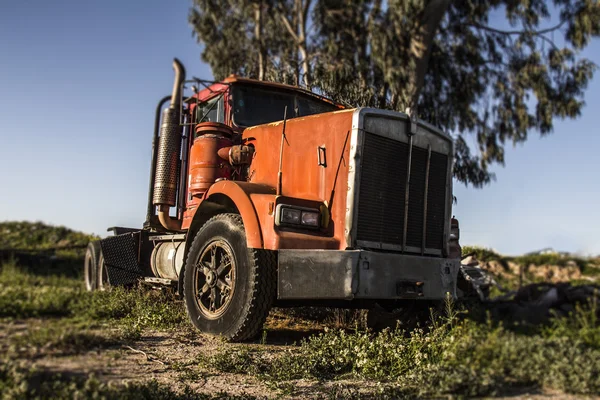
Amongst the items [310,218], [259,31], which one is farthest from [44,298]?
[259,31]

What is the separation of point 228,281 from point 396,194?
1.81 metres

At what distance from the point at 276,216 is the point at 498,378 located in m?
2.67

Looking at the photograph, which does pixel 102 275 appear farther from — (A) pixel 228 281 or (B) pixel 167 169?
(A) pixel 228 281

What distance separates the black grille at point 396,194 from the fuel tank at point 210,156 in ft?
6.11

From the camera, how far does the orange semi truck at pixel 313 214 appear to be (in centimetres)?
459

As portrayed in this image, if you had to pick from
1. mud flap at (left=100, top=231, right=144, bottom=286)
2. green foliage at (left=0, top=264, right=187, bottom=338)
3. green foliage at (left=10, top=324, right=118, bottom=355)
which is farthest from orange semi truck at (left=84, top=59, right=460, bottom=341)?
green foliage at (left=10, top=324, right=118, bottom=355)

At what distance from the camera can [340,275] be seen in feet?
14.4

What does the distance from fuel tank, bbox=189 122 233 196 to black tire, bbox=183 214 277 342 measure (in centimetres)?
74

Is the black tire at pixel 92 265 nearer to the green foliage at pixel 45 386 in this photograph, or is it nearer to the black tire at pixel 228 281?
the black tire at pixel 228 281

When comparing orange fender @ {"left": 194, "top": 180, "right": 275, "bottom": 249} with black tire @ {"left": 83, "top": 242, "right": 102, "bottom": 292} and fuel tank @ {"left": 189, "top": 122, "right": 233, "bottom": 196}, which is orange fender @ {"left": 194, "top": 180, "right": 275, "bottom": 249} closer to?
fuel tank @ {"left": 189, "top": 122, "right": 233, "bottom": 196}

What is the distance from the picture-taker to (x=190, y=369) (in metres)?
3.76

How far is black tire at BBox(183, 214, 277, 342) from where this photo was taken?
4805 mm

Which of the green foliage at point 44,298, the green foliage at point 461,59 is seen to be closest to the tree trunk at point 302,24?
the green foliage at point 461,59

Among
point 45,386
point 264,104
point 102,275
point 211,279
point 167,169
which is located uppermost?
point 264,104
